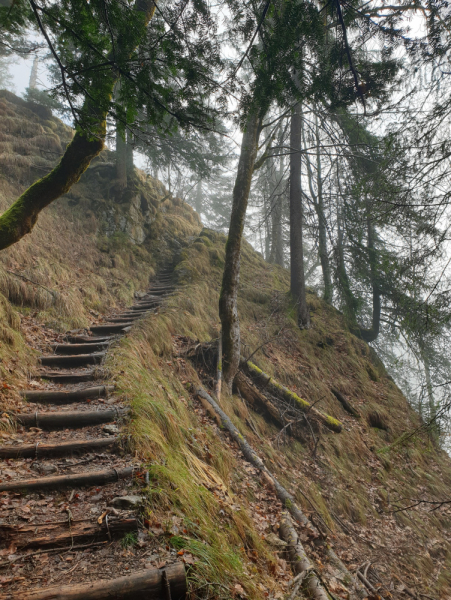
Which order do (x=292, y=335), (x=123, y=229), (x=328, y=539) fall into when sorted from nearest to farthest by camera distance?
(x=328, y=539) → (x=292, y=335) → (x=123, y=229)

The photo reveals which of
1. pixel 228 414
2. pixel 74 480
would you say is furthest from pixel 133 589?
pixel 228 414

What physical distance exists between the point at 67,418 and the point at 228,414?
9.78ft

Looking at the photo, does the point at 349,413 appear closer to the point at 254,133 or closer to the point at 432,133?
the point at 432,133

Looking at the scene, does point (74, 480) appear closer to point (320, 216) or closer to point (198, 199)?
point (320, 216)

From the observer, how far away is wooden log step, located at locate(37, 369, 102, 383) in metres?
4.39

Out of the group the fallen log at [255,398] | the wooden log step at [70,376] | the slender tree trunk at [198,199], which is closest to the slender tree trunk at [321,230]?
the fallen log at [255,398]

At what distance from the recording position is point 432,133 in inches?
169

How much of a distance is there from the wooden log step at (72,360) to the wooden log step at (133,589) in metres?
3.43

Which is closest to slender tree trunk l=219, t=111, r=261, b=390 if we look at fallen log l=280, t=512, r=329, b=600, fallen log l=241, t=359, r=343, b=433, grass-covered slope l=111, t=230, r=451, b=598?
grass-covered slope l=111, t=230, r=451, b=598

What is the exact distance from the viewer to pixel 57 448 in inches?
115

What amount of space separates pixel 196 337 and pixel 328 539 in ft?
14.5

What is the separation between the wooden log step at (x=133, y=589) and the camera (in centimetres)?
169

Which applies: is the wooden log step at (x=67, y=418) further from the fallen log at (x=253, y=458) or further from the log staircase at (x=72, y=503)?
the fallen log at (x=253, y=458)

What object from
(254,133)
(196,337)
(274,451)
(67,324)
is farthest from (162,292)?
(274,451)
